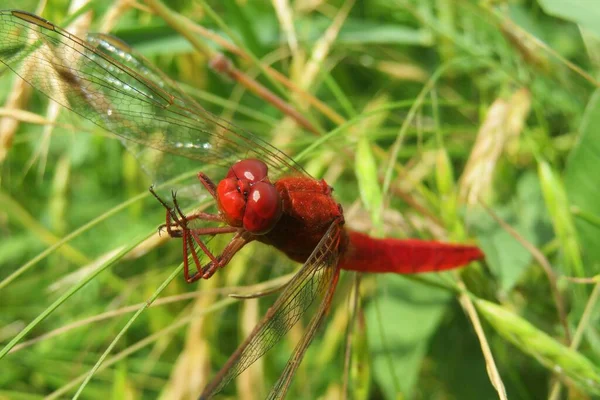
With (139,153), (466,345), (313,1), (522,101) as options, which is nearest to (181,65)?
(313,1)

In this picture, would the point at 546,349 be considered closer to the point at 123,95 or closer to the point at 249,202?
the point at 249,202

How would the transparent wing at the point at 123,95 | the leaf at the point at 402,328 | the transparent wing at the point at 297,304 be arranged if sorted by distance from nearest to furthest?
the transparent wing at the point at 297,304 → the transparent wing at the point at 123,95 → the leaf at the point at 402,328

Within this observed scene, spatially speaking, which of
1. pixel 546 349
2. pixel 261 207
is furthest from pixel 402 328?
pixel 261 207

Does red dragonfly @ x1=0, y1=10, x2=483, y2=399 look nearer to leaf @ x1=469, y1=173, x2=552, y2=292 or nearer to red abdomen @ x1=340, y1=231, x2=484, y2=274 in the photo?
red abdomen @ x1=340, y1=231, x2=484, y2=274

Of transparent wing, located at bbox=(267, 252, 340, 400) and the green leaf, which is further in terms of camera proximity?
the green leaf

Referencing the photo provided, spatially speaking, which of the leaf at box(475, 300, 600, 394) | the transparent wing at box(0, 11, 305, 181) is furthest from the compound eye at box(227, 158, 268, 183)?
the leaf at box(475, 300, 600, 394)

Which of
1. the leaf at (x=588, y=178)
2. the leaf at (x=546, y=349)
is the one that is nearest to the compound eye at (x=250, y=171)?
the leaf at (x=546, y=349)

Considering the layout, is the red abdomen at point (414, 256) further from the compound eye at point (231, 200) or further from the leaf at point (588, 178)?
the compound eye at point (231, 200)
